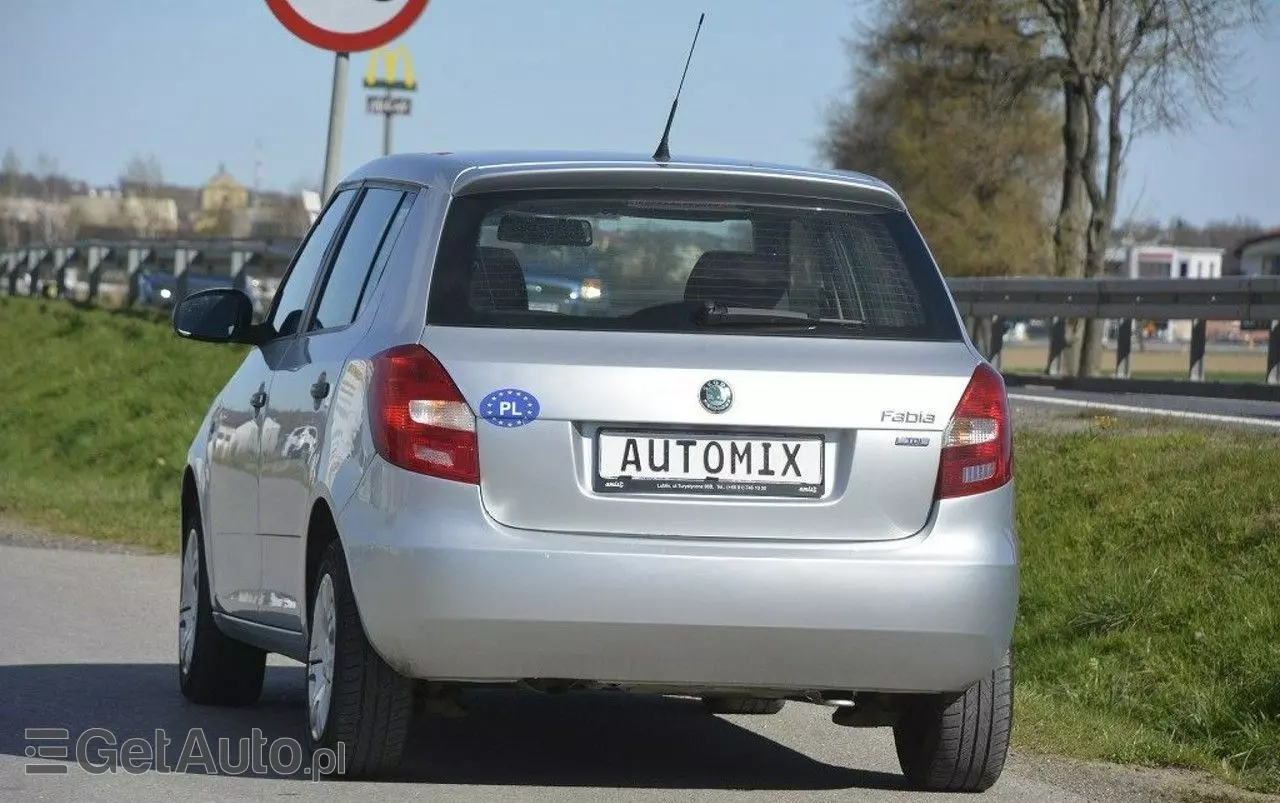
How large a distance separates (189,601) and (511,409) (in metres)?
2.89

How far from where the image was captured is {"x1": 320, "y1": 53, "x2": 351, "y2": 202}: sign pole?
10.5 m

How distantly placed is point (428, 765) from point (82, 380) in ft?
61.3

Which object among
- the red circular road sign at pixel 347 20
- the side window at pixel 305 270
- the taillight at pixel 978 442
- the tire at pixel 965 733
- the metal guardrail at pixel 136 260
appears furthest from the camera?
the metal guardrail at pixel 136 260

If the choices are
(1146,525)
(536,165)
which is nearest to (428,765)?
(536,165)

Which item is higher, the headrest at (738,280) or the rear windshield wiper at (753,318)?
the headrest at (738,280)

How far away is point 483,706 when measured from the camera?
8039 mm

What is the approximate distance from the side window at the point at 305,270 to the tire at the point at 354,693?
1460 mm

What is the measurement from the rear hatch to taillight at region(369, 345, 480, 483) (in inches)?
1.4

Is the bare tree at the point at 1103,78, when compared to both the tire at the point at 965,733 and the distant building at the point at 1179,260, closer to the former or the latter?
the tire at the point at 965,733

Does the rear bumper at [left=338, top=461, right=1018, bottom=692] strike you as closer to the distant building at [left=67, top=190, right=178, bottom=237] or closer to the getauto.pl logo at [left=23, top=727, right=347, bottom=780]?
the getauto.pl logo at [left=23, top=727, right=347, bottom=780]

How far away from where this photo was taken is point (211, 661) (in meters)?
7.72

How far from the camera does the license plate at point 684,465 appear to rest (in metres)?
5.61

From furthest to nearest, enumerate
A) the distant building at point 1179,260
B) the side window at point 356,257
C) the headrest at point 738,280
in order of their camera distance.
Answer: the distant building at point 1179,260 → the side window at point 356,257 → the headrest at point 738,280

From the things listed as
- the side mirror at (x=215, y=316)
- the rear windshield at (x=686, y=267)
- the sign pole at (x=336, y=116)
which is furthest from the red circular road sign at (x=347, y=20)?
the rear windshield at (x=686, y=267)
